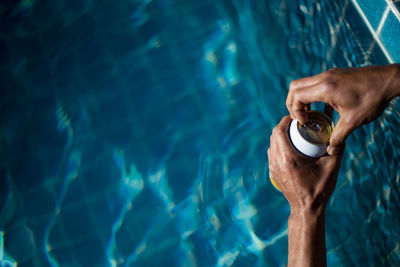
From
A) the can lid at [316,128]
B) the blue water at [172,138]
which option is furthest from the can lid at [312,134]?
the blue water at [172,138]

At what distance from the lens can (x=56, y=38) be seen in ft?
7.34

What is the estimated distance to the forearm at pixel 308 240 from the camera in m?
1.06

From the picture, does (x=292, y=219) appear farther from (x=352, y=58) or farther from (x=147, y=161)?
(x=352, y=58)

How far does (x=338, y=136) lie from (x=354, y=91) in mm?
126

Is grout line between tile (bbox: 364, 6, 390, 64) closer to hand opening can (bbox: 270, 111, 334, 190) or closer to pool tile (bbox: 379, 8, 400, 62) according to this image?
pool tile (bbox: 379, 8, 400, 62)

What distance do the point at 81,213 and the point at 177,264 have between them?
1.75 ft

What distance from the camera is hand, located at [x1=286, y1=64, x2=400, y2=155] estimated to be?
958 millimetres

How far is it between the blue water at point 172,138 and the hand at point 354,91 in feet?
2.64

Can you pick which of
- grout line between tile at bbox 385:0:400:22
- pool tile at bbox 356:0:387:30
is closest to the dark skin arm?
grout line between tile at bbox 385:0:400:22

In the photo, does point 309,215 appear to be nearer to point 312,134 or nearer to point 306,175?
point 306,175

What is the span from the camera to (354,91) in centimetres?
97

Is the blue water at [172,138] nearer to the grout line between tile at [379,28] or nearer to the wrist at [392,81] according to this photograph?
the grout line between tile at [379,28]

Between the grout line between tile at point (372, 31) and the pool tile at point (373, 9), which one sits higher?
the pool tile at point (373, 9)

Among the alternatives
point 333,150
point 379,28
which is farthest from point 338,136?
point 379,28
